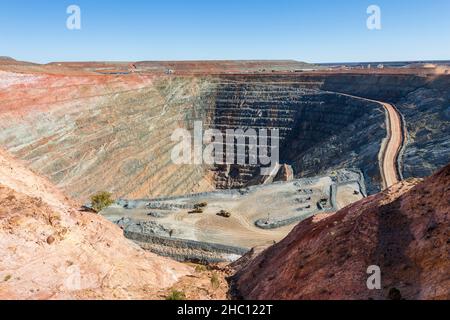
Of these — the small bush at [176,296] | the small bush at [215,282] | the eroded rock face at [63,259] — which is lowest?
the small bush at [215,282]

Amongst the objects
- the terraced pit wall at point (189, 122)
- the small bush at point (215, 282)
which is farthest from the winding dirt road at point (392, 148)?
the small bush at point (215, 282)

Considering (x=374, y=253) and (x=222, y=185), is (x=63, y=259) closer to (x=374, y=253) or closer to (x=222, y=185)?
(x=374, y=253)

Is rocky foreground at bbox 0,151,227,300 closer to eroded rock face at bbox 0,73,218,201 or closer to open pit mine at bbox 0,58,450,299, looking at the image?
open pit mine at bbox 0,58,450,299

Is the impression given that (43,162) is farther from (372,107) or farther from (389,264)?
(372,107)

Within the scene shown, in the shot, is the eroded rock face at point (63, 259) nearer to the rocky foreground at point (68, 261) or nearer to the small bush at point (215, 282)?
the rocky foreground at point (68, 261)

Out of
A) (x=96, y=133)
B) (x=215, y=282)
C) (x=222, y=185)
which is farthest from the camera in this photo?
(x=222, y=185)

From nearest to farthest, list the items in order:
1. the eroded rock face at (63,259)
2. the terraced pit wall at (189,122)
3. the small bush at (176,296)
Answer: the eroded rock face at (63,259)
the small bush at (176,296)
the terraced pit wall at (189,122)

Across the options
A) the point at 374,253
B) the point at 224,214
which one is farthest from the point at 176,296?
the point at 224,214
